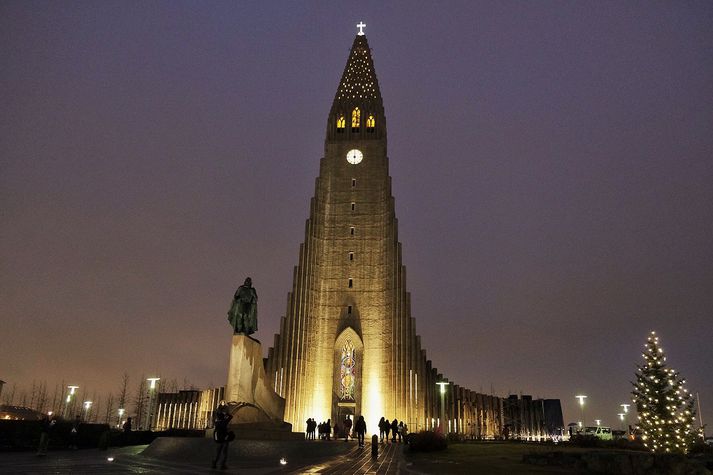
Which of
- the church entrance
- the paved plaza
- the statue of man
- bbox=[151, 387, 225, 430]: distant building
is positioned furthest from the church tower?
the paved plaza

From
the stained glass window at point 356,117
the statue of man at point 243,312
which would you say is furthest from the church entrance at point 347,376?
the statue of man at point 243,312

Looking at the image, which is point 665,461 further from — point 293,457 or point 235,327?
point 235,327

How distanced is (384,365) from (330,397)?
4718 millimetres

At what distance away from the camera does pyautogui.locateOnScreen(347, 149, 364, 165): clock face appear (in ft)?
149

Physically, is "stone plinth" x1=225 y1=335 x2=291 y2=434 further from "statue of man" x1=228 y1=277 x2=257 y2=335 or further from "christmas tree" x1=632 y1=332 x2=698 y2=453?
"christmas tree" x1=632 y1=332 x2=698 y2=453

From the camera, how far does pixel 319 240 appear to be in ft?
141

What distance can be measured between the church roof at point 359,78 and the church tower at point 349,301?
255 centimetres

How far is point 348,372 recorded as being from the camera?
1580 inches

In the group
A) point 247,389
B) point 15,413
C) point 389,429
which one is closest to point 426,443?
point 247,389

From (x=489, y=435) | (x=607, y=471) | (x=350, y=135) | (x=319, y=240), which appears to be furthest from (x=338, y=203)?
(x=607, y=471)

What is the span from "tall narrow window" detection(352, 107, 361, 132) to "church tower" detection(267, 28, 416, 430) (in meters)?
0.10

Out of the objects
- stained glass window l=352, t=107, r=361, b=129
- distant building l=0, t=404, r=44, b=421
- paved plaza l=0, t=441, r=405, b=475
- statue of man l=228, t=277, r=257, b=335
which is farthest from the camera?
distant building l=0, t=404, r=44, b=421

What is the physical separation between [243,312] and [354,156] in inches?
1097

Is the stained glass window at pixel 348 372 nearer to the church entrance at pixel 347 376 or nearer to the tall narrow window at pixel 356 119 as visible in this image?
the church entrance at pixel 347 376
